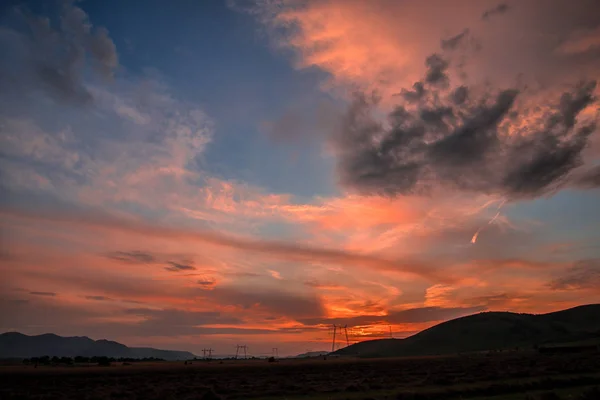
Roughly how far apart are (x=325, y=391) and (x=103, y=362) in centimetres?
18026

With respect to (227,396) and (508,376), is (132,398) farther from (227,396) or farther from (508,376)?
(508,376)

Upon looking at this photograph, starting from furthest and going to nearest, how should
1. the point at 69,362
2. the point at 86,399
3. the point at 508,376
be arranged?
1. the point at 69,362
2. the point at 508,376
3. the point at 86,399

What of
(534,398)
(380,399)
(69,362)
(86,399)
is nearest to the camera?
(534,398)

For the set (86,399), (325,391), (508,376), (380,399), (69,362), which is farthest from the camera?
(69,362)

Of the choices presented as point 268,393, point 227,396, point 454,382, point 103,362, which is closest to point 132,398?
point 227,396

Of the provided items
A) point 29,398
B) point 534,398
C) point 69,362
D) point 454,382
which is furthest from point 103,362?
point 534,398

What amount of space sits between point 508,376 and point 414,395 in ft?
74.1

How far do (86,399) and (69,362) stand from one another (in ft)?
572

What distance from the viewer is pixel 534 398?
3547 centimetres

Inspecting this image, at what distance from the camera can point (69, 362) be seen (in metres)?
192

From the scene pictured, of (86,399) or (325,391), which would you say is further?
(325,391)

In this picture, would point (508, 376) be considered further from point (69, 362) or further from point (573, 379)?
point (69, 362)

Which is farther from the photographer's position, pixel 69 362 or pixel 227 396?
pixel 69 362

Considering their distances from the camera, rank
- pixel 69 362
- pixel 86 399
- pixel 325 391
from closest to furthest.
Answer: pixel 86 399, pixel 325 391, pixel 69 362
